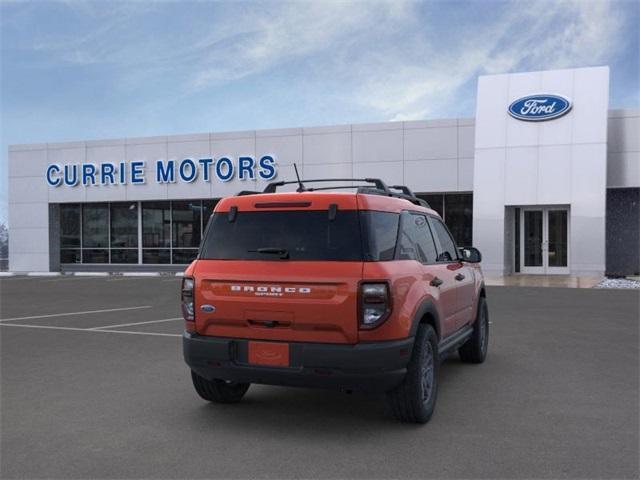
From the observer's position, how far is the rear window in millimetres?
4707

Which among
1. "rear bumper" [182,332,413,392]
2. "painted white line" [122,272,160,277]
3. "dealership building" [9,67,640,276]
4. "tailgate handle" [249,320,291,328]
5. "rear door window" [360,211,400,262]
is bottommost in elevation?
"painted white line" [122,272,160,277]

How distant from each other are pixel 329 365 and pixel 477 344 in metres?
3.34

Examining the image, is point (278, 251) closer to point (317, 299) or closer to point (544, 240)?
point (317, 299)

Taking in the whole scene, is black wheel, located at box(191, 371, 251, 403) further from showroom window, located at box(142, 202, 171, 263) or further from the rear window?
showroom window, located at box(142, 202, 171, 263)

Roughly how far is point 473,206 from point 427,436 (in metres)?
18.7

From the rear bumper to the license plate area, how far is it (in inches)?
1.2

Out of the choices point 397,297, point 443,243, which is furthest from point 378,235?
point 443,243

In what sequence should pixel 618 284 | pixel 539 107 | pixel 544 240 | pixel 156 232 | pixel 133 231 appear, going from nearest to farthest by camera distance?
1. pixel 618 284
2. pixel 539 107
3. pixel 544 240
4. pixel 156 232
5. pixel 133 231

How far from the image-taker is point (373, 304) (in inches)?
178

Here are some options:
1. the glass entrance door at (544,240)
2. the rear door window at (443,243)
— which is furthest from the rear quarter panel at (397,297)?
the glass entrance door at (544,240)

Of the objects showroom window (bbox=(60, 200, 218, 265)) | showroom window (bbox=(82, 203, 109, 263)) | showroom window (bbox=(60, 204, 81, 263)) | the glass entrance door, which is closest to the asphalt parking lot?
the glass entrance door

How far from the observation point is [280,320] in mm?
4680

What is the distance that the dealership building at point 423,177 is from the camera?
69.5 ft

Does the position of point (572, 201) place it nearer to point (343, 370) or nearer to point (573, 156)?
point (573, 156)
